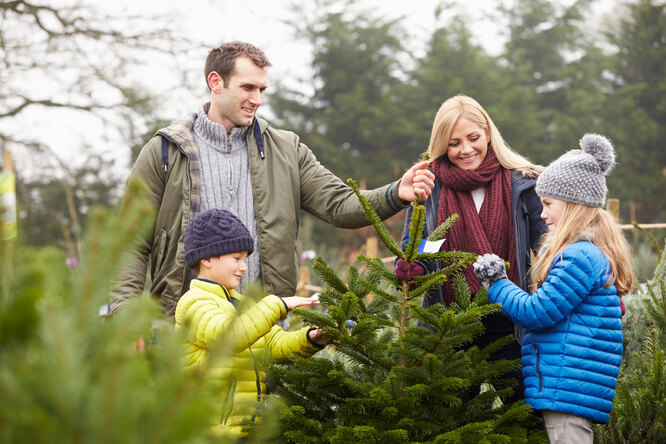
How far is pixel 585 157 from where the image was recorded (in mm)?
2932

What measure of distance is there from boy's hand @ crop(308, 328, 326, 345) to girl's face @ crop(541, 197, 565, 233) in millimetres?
1144

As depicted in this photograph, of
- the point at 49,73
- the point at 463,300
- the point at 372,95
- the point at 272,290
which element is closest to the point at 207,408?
the point at 463,300

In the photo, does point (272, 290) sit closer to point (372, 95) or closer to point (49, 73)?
point (49, 73)

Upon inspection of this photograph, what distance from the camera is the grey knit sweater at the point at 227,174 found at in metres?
3.30

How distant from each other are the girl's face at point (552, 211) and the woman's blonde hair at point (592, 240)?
22 millimetres

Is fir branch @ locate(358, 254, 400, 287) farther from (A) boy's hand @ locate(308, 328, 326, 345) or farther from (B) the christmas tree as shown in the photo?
(A) boy's hand @ locate(308, 328, 326, 345)

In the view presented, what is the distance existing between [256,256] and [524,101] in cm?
2024

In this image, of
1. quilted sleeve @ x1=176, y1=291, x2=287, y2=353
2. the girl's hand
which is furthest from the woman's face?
quilted sleeve @ x1=176, y1=291, x2=287, y2=353

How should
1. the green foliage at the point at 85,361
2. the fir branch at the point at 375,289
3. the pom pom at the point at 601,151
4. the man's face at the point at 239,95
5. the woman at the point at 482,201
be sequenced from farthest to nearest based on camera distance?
the man's face at the point at 239,95, the woman at the point at 482,201, the pom pom at the point at 601,151, the fir branch at the point at 375,289, the green foliage at the point at 85,361

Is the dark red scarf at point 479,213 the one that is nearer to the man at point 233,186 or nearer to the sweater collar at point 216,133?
the man at point 233,186

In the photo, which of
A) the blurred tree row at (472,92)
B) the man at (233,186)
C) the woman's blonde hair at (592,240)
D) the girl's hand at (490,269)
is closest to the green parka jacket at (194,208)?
the man at (233,186)

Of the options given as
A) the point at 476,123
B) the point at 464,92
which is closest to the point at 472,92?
the point at 464,92

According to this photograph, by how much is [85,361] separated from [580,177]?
2500 mm

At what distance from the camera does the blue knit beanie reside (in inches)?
106
